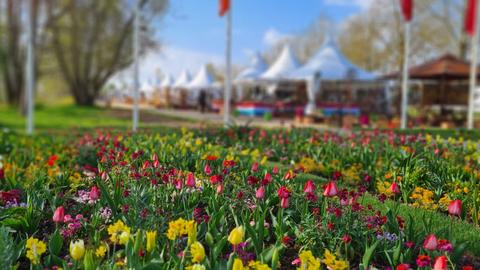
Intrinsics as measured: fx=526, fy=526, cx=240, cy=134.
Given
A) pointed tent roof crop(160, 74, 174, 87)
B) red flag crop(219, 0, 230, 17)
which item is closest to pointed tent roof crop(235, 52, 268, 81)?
red flag crop(219, 0, 230, 17)

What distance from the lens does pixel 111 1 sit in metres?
35.5

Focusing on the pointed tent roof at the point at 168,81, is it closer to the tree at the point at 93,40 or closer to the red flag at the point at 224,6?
the tree at the point at 93,40

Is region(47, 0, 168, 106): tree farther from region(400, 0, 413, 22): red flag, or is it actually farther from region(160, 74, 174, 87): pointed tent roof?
region(400, 0, 413, 22): red flag

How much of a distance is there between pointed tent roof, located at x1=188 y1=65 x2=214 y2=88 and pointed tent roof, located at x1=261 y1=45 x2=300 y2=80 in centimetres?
1204

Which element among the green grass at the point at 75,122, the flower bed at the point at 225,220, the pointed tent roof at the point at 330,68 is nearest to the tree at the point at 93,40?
the green grass at the point at 75,122

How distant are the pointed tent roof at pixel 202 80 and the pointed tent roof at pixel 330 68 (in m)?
14.2

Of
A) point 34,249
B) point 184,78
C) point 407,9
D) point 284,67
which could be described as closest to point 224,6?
point 407,9

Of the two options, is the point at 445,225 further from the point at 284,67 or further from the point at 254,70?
the point at 254,70

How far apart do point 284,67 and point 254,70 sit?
4.54 metres

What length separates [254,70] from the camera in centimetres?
3145

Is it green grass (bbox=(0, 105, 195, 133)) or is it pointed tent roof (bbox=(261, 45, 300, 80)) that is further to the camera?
pointed tent roof (bbox=(261, 45, 300, 80))

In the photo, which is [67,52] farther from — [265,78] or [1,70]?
[265,78]

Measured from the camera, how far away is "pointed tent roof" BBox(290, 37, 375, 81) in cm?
2500

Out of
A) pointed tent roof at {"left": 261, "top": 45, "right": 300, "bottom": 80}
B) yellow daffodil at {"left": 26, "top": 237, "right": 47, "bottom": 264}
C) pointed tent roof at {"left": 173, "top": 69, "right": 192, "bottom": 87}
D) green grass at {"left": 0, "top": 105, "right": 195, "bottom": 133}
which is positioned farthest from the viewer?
pointed tent roof at {"left": 173, "top": 69, "right": 192, "bottom": 87}
